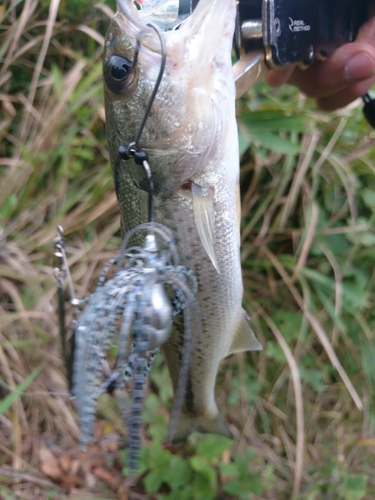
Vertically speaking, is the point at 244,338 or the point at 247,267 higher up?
the point at 247,267

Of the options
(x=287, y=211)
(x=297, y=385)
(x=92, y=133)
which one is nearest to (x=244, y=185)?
(x=287, y=211)

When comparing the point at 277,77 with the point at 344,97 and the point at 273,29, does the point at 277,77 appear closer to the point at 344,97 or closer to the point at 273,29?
the point at 344,97

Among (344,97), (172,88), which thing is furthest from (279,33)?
(344,97)

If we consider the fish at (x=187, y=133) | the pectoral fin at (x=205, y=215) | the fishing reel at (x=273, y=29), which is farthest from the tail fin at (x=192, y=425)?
the fishing reel at (x=273, y=29)

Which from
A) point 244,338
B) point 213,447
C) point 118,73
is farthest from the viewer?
point 213,447

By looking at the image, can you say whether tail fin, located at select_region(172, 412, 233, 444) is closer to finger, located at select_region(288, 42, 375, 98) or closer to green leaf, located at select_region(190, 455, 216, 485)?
green leaf, located at select_region(190, 455, 216, 485)
